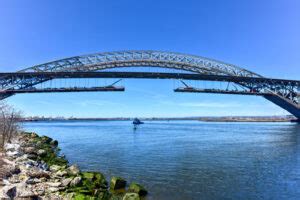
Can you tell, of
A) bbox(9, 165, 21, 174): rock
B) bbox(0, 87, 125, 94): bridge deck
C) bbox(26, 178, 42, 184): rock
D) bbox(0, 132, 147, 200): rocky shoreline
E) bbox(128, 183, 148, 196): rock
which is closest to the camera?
bbox(0, 132, 147, 200): rocky shoreline

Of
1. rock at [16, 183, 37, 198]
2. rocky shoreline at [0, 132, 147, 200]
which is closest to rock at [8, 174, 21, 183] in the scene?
rocky shoreline at [0, 132, 147, 200]

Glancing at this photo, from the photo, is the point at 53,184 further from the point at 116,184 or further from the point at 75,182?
the point at 116,184

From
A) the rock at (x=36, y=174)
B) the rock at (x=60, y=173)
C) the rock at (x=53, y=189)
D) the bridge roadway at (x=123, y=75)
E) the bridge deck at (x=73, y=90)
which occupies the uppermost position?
the bridge roadway at (x=123, y=75)

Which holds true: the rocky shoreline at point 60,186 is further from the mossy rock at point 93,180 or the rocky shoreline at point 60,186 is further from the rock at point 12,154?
the rock at point 12,154

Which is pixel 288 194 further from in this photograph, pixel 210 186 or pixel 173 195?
pixel 173 195

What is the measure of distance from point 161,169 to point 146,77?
42.7 metres

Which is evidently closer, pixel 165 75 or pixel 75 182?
pixel 75 182

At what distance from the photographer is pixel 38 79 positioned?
53531mm

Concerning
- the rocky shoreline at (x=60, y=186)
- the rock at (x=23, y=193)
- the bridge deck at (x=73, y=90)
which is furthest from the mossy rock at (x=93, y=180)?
the bridge deck at (x=73, y=90)

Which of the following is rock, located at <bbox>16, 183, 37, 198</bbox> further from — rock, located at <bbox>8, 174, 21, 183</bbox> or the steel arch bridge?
the steel arch bridge

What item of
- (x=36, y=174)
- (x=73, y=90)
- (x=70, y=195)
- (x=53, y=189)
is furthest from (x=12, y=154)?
(x=73, y=90)

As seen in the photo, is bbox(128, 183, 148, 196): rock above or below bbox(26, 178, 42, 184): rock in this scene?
below

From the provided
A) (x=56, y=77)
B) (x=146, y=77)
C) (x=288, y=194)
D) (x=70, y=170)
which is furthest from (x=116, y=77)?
(x=288, y=194)

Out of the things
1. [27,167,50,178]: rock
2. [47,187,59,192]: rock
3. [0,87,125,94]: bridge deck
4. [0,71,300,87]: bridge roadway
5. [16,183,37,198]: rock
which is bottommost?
[47,187,59,192]: rock
